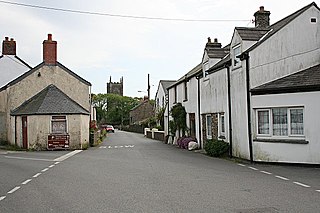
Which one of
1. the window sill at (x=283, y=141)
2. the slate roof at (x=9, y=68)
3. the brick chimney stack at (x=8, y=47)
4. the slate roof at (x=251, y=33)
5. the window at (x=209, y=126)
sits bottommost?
the window sill at (x=283, y=141)

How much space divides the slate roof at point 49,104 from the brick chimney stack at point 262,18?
45.7 feet

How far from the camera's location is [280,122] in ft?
55.1

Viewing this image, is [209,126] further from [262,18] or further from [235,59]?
[262,18]

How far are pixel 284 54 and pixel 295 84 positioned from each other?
2175 mm

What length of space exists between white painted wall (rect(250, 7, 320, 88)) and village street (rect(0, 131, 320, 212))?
4085 millimetres

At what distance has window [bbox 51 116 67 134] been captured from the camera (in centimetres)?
2915

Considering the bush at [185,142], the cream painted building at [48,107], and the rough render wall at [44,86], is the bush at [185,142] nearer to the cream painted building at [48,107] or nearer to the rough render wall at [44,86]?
the cream painted building at [48,107]

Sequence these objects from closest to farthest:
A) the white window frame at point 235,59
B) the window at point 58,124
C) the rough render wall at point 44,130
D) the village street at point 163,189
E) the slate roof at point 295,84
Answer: the village street at point 163,189, the slate roof at point 295,84, the white window frame at point 235,59, the rough render wall at point 44,130, the window at point 58,124

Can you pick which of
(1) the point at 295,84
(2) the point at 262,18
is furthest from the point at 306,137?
(2) the point at 262,18

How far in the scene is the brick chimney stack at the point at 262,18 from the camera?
24453 mm

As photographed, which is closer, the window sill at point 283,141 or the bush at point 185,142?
the window sill at point 283,141

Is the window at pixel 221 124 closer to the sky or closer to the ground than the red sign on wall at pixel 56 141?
closer to the sky

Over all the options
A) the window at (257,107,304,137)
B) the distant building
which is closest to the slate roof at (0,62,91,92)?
the window at (257,107,304,137)

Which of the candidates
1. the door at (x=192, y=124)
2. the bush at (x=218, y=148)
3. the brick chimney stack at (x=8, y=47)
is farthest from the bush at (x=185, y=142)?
the brick chimney stack at (x=8, y=47)
